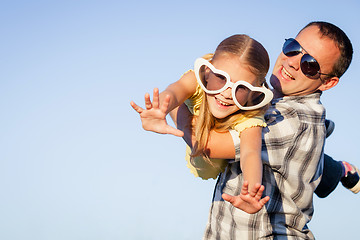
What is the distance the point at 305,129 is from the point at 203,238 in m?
1.83

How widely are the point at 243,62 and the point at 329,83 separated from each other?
196 cm

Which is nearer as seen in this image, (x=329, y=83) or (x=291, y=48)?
(x=291, y=48)

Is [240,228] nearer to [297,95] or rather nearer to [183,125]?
[183,125]

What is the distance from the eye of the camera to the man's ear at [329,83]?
609cm

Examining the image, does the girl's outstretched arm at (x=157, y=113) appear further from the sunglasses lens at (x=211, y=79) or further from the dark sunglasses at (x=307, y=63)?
the dark sunglasses at (x=307, y=63)

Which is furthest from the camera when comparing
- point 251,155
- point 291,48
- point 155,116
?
point 291,48

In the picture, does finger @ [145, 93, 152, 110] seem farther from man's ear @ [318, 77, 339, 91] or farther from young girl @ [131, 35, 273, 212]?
man's ear @ [318, 77, 339, 91]

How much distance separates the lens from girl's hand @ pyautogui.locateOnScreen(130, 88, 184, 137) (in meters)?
4.02

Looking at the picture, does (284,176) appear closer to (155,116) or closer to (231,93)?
(231,93)

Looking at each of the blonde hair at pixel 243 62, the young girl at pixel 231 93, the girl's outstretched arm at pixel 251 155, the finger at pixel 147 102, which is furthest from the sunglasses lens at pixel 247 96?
the finger at pixel 147 102

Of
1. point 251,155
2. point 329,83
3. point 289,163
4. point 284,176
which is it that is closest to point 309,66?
point 329,83

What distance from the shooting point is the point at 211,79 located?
4699mm

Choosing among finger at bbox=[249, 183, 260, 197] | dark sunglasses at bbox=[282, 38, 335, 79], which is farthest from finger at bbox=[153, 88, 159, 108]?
dark sunglasses at bbox=[282, 38, 335, 79]

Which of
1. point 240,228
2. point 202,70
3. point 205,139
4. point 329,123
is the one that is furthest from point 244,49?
point 329,123
